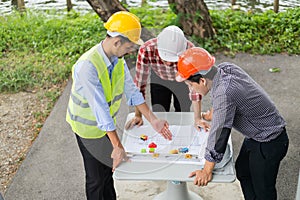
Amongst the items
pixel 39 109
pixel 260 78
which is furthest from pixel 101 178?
pixel 260 78

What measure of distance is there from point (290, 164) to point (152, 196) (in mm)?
1183

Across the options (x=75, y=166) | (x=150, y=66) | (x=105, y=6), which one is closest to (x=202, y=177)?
(x=150, y=66)

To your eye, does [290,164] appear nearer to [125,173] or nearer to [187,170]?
[187,170]

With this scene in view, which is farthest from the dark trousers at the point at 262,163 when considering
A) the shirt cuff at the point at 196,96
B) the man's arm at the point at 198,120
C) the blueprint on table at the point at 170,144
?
the shirt cuff at the point at 196,96

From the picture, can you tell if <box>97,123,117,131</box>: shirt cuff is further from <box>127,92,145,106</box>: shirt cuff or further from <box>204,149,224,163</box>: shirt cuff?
<box>204,149,224,163</box>: shirt cuff

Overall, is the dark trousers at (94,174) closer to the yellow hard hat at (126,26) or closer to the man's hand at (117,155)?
the man's hand at (117,155)

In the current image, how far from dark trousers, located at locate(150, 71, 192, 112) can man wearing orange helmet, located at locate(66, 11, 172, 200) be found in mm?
483

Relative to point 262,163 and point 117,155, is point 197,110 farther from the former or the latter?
point 117,155

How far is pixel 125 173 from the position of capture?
2.53 m

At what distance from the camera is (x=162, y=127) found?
2875 mm

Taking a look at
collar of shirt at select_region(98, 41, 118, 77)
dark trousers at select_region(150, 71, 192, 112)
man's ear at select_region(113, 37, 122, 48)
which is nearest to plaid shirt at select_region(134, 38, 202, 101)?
dark trousers at select_region(150, 71, 192, 112)

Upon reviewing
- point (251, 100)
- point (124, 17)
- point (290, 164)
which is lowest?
point (290, 164)

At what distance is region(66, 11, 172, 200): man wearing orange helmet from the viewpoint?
2.47 m

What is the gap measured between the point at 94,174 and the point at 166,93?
1010mm
